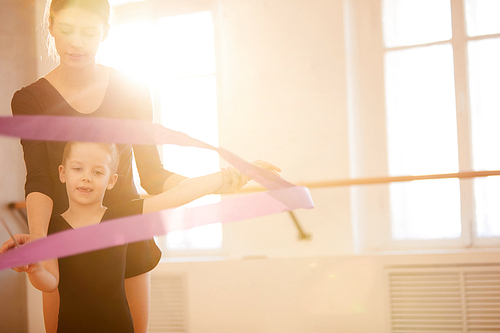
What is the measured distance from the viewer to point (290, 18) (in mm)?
3100

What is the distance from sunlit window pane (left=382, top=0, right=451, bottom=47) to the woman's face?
8.62ft

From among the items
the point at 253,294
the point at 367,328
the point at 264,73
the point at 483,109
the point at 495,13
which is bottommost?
the point at 367,328

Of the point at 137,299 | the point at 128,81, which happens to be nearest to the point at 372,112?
the point at 128,81

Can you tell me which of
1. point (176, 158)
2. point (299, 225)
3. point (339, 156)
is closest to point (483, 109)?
point (339, 156)

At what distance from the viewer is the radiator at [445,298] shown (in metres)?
2.54

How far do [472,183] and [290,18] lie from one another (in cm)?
169

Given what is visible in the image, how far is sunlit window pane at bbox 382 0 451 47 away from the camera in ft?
9.69

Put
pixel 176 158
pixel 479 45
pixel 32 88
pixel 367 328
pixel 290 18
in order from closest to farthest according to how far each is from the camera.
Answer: pixel 32 88 → pixel 367 328 → pixel 479 45 → pixel 290 18 → pixel 176 158

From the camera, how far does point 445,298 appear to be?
2.61 m

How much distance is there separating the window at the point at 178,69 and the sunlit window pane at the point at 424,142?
1371 millimetres

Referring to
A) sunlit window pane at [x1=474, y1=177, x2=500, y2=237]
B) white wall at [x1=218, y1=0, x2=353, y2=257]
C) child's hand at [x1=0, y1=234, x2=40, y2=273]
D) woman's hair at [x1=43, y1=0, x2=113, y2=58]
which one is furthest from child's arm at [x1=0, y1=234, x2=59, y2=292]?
sunlit window pane at [x1=474, y1=177, x2=500, y2=237]

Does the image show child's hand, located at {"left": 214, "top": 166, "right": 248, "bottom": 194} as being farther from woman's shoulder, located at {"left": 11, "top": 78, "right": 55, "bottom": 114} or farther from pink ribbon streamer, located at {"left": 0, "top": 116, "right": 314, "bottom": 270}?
woman's shoulder, located at {"left": 11, "top": 78, "right": 55, "bottom": 114}

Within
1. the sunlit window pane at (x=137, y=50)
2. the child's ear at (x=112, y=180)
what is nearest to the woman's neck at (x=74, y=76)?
the child's ear at (x=112, y=180)

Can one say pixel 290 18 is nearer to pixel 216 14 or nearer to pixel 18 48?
pixel 216 14
